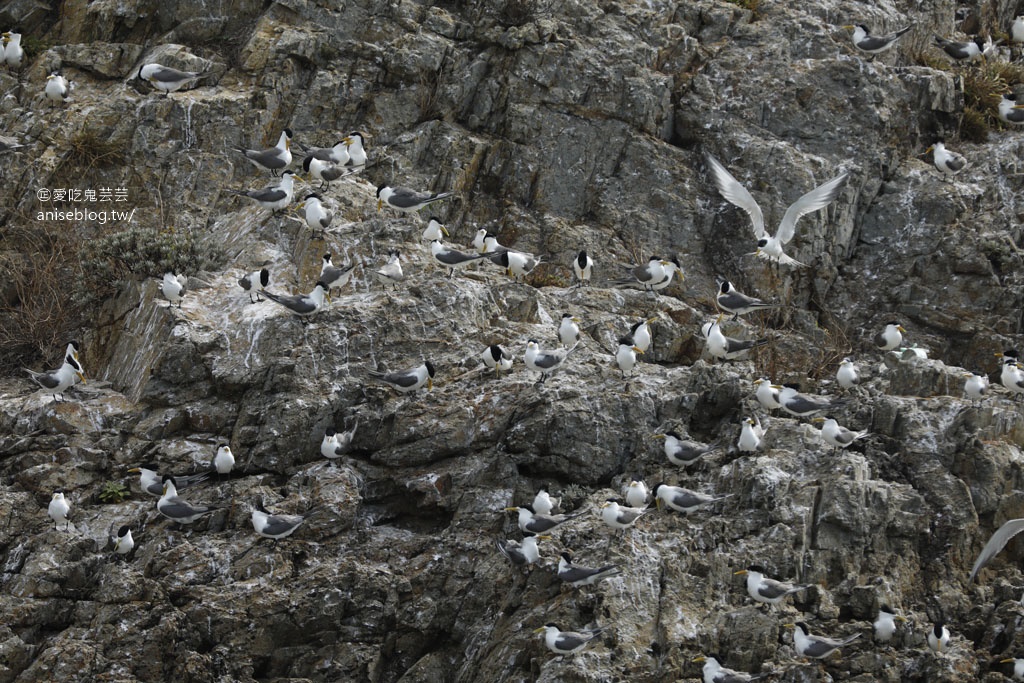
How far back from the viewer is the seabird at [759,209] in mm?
22266

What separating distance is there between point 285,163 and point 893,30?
42.5 ft

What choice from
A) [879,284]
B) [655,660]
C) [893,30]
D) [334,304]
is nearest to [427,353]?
[334,304]

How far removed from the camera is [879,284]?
24906 millimetres

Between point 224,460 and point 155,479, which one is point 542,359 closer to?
point 224,460

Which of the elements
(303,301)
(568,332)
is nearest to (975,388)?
(568,332)

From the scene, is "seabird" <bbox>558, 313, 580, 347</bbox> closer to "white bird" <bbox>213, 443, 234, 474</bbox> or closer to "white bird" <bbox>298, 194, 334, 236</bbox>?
"white bird" <bbox>298, 194, 334, 236</bbox>

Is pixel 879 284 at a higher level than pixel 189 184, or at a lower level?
lower

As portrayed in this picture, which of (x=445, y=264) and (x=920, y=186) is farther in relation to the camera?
(x=920, y=186)

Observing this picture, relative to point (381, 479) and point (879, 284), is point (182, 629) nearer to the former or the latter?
point (381, 479)

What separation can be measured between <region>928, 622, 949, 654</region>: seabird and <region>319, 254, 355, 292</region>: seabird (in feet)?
30.7

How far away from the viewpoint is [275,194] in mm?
20484

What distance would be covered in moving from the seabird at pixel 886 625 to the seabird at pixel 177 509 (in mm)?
8415

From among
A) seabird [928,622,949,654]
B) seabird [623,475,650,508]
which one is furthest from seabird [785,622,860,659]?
seabird [623,475,650,508]

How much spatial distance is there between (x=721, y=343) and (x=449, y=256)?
4.30 m
